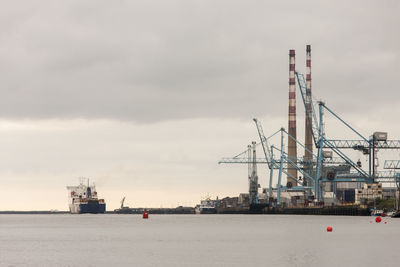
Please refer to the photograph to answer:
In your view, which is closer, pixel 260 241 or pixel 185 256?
pixel 185 256

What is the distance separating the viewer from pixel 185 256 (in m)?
68.1

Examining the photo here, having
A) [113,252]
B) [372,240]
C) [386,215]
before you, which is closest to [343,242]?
[372,240]

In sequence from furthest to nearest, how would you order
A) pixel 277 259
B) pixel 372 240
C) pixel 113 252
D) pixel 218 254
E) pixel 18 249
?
1. pixel 372 240
2. pixel 18 249
3. pixel 113 252
4. pixel 218 254
5. pixel 277 259

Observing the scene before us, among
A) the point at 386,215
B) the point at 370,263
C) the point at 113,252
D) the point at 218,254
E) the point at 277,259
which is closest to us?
the point at 370,263

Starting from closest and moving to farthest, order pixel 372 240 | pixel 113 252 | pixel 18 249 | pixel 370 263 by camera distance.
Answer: pixel 370 263 → pixel 113 252 → pixel 18 249 → pixel 372 240

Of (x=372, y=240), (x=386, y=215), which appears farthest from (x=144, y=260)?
(x=386, y=215)

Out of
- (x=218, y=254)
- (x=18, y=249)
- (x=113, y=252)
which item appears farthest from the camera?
(x=18, y=249)

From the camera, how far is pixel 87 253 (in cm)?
7288

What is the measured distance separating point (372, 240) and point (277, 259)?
26.8 m

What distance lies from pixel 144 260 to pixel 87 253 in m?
9.71

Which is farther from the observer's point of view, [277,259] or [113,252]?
[113,252]

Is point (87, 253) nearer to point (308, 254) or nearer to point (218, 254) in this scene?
point (218, 254)

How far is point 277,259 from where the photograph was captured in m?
64.1

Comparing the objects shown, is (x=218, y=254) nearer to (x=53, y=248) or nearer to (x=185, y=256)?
(x=185, y=256)
